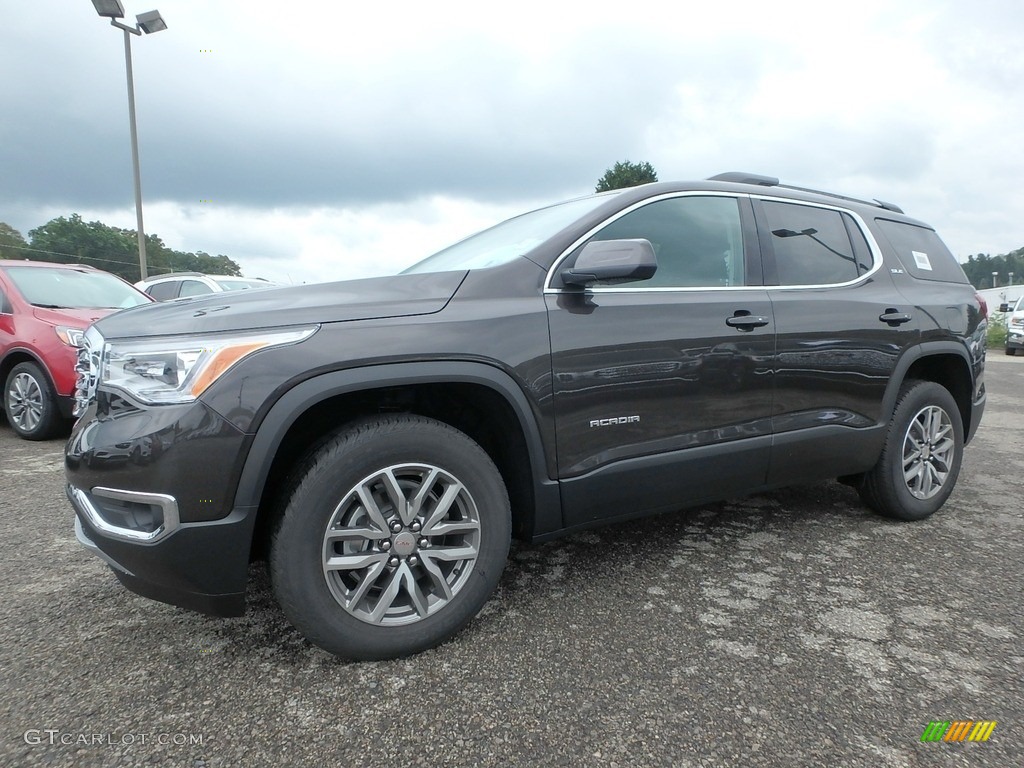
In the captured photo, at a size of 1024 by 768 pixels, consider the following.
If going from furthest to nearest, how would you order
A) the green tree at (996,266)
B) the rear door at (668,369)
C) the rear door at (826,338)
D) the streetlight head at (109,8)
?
the green tree at (996,266) < the streetlight head at (109,8) < the rear door at (826,338) < the rear door at (668,369)

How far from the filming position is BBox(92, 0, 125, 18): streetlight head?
10969 millimetres

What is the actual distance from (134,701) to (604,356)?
5.74 ft

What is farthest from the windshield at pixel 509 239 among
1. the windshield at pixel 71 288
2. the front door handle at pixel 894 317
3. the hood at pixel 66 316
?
the windshield at pixel 71 288

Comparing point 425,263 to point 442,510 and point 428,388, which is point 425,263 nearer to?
point 428,388

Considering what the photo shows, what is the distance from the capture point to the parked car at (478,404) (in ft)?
5.65

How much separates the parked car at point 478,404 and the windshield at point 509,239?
0.02 metres

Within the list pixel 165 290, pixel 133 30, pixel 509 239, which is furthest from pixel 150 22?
pixel 509 239

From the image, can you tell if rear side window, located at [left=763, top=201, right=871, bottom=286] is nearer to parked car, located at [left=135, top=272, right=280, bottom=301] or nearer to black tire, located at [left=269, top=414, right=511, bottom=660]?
black tire, located at [left=269, top=414, right=511, bottom=660]

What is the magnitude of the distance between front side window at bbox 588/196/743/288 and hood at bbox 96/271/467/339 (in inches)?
28.3

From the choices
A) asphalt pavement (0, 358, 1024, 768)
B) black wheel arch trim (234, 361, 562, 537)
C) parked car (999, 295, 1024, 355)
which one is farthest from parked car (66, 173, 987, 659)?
parked car (999, 295, 1024, 355)

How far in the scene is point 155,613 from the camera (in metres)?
2.22

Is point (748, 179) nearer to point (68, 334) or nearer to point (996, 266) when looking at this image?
point (68, 334)

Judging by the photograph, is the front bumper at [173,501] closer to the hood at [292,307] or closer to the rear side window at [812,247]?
the hood at [292,307]

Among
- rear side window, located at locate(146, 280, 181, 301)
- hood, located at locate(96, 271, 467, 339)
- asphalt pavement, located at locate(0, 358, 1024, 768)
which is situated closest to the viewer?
asphalt pavement, located at locate(0, 358, 1024, 768)
